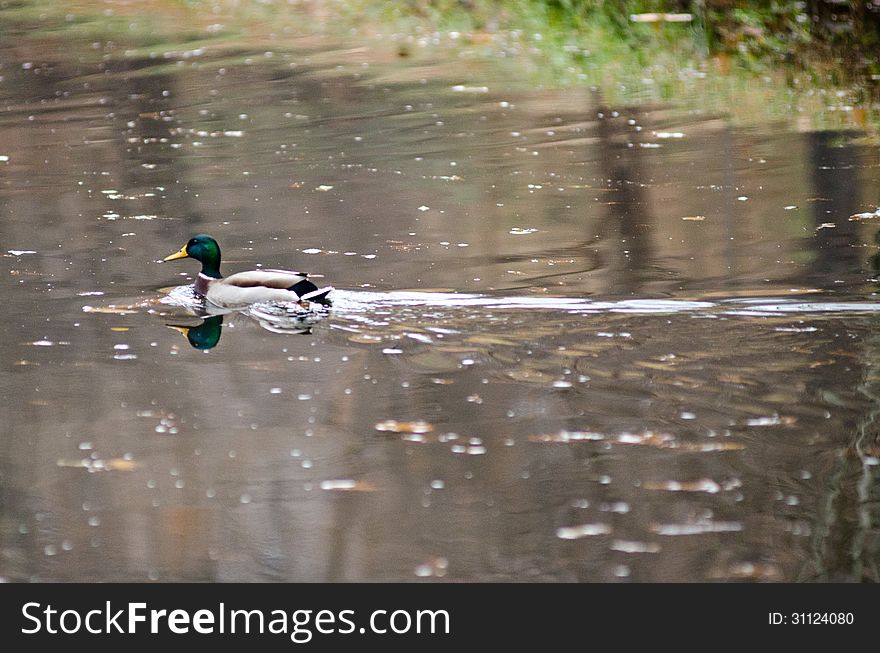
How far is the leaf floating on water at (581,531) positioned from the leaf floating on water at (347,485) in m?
0.95

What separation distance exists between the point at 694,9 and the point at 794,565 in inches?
654

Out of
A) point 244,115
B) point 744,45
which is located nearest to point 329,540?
point 244,115

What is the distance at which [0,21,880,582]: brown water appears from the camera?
6.33 meters

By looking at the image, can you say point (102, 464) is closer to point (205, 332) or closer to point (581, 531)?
point (205, 332)

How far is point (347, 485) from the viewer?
6844mm

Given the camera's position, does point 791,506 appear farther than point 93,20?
No

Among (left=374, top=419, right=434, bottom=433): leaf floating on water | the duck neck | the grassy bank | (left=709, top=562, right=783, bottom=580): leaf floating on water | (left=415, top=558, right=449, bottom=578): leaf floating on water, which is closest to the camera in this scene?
(left=709, top=562, right=783, bottom=580): leaf floating on water

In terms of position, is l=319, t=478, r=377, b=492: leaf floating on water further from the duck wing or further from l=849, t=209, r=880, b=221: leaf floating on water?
l=849, t=209, r=880, b=221: leaf floating on water

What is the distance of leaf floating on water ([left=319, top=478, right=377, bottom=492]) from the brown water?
15 mm

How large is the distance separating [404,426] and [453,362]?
0.93 metres

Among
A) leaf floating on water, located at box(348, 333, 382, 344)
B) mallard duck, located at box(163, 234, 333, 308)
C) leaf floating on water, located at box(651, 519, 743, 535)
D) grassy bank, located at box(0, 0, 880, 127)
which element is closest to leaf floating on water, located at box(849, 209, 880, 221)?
grassy bank, located at box(0, 0, 880, 127)

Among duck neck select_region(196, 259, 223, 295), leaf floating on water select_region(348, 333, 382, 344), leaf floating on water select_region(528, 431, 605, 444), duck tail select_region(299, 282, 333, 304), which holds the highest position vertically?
duck neck select_region(196, 259, 223, 295)
